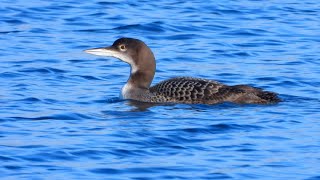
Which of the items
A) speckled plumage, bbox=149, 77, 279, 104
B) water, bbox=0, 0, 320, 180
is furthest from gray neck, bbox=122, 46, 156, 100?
speckled plumage, bbox=149, 77, 279, 104

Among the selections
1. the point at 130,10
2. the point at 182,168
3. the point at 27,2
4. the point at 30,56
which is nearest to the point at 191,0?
the point at 130,10

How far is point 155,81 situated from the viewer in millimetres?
14102

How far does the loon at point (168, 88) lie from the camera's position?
12.1 m

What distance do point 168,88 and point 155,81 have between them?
1.70 metres

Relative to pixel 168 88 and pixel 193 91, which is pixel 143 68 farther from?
pixel 193 91

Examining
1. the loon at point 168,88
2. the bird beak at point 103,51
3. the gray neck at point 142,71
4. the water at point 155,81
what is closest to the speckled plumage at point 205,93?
the loon at point 168,88

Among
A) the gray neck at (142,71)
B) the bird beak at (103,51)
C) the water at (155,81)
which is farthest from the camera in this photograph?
the bird beak at (103,51)

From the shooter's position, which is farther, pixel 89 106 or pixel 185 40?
pixel 185 40

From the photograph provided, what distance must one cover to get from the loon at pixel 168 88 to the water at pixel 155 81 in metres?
0.13

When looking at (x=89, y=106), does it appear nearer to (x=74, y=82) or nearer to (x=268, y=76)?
(x=74, y=82)

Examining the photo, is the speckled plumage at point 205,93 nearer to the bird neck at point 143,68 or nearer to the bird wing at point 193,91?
the bird wing at point 193,91

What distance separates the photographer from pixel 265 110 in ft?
38.7

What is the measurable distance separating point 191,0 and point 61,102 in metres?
7.73

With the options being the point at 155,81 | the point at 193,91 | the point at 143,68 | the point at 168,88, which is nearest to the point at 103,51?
the point at 143,68
